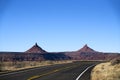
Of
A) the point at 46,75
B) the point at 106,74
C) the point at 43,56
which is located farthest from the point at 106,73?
the point at 43,56

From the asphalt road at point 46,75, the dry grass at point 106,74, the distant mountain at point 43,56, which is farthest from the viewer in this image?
the distant mountain at point 43,56

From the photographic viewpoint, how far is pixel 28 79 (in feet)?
57.8

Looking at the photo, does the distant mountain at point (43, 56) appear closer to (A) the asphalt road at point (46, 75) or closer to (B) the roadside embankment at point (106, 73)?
(B) the roadside embankment at point (106, 73)

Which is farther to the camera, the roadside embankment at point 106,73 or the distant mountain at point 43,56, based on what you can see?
the distant mountain at point 43,56

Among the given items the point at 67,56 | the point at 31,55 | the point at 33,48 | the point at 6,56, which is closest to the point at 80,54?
the point at 67,56

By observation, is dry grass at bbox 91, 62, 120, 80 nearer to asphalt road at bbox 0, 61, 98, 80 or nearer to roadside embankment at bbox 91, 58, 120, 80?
roadside embankment at bbox 91, 58, 120, 80

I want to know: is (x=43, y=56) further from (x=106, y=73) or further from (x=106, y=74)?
(x=106, y=74)

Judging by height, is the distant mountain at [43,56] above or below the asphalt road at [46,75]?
above

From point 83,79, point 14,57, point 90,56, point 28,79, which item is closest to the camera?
point 28,79

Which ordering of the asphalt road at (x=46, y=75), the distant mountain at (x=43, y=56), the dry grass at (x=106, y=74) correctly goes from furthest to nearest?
the distant mountain at (x=43, y=56), the dry grass at (x=106, y=74), the asphalt road at (x=46, y=75)

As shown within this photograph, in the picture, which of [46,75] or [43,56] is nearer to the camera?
[46,75]

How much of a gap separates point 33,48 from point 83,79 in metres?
180

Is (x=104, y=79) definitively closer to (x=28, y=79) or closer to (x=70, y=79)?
(x=70, y=79)

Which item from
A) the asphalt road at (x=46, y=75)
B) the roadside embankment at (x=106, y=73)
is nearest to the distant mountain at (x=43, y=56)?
the roadside embankment at (x=106, y=73)
